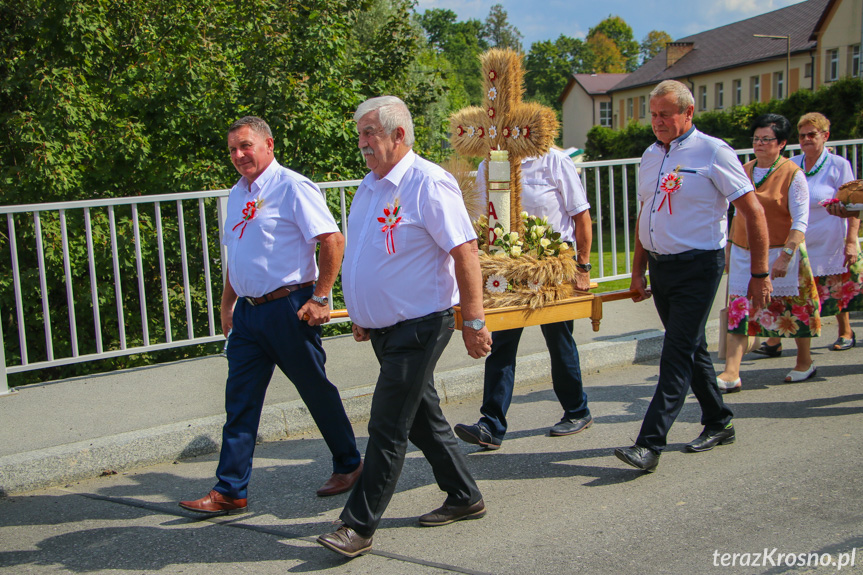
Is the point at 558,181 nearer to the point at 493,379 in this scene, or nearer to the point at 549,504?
the point at 493,379

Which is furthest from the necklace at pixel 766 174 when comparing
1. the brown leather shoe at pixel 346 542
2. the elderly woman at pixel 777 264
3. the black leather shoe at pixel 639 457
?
the brown leather shoe at pixel 346 542

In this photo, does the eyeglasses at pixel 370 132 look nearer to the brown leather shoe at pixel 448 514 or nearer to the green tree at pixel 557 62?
the brown leather shoe at pixel 448 514

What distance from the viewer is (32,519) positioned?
4.15 meters

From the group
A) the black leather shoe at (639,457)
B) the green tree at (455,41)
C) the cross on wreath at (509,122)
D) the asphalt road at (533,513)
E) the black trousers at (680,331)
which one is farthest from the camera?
the green tree at (455,41)

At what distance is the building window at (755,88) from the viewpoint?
182 feet

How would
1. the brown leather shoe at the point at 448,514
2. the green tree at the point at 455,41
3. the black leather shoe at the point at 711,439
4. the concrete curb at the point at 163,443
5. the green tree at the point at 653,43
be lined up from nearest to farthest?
the brown leather shoe at the point at 448,514, the concrete curb at the point at 163,443, the black leather shoe at the point at 711,439, the green tree at the point at 455,41, the green tree at the point at 653,43

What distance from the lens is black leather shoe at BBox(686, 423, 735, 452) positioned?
15.6 ft

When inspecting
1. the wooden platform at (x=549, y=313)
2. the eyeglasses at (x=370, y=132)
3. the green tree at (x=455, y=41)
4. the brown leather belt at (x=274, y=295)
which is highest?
the green tree at (x=455, y=41)

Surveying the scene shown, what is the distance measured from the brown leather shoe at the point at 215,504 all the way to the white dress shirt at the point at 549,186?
7.93 feet

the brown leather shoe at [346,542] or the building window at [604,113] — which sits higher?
the building window at [604,113]

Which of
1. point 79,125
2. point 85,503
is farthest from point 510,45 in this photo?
point 79,125

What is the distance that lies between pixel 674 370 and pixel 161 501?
280cm

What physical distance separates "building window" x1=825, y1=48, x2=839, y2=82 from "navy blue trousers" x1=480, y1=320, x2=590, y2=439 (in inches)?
1938

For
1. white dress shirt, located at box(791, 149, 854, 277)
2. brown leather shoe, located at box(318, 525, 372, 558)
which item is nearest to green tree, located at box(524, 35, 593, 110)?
white dress shirt, located at box(791, 149, 854, 277)
